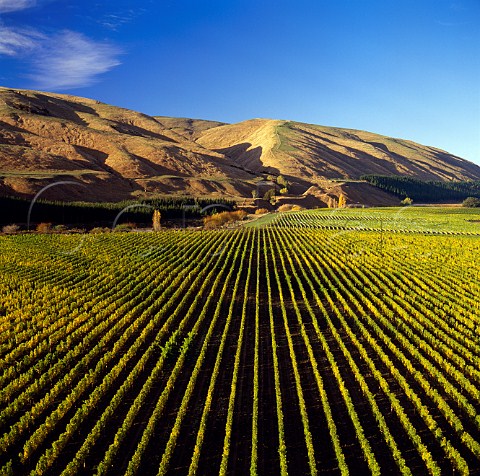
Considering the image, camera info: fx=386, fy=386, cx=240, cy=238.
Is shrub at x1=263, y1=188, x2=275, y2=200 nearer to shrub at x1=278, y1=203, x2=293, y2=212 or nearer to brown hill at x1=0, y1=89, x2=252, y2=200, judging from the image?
shrub at x1=278, y1=203, x2=293, y2=212

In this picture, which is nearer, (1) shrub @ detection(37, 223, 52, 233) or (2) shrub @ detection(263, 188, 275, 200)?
(1) shrub @ detection(37, 223, 52, 233)

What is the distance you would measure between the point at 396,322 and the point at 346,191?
13046 centimetres

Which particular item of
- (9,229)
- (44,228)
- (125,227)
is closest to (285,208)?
(125,227)

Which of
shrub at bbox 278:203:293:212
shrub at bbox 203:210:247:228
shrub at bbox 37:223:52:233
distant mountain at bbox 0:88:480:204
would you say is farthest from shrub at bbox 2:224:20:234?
shrub at bbox 278:203:293:212

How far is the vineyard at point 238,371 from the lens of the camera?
40.3 ft

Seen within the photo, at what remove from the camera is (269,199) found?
13112 centimetres

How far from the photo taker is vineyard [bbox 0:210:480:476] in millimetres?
12281

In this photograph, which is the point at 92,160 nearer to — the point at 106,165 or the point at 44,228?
the point at 106,165

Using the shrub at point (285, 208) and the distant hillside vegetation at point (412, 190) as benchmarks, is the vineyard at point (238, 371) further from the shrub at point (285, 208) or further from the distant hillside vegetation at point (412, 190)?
the distant hillside vegetation at point (412, 190)

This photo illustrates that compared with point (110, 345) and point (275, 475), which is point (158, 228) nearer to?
point (110, 345)

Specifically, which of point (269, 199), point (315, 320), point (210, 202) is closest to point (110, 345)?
point (315, 320)

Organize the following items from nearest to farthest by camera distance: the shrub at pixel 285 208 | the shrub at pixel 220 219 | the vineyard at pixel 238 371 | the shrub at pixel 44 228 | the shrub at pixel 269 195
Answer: the vineyard at pixel 238 371, the shrub at pixel 44 228, the shrub at pixel 220 219, the shrub at pixel 285 208, the shrub at pixel 269 195

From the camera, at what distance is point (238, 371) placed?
17828mm

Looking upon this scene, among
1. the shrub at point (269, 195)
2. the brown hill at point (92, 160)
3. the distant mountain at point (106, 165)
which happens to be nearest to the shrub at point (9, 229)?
the distant mountain at point (106, 165)
